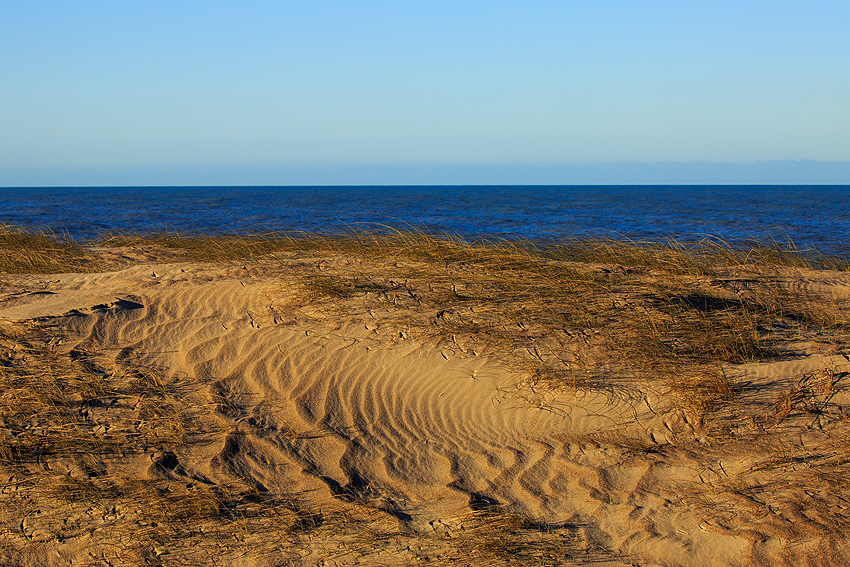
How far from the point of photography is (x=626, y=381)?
13.4ft

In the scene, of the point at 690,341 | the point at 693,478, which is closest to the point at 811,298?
the point at 690,341

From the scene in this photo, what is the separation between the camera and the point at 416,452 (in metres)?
3.63

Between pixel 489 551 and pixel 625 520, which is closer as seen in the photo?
pixel 489 551

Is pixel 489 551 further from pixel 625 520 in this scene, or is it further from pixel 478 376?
pixel 478 376

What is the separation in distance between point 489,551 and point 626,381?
1953mm

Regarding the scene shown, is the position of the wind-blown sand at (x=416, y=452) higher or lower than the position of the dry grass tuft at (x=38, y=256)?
lower

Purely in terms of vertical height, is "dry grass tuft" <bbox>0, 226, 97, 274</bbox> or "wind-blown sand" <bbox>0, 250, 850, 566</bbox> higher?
"dry grass tuft" <bbox>0, 226, 97, 274</bbox>

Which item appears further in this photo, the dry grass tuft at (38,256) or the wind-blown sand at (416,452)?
the dry grass tuft at (38,256)

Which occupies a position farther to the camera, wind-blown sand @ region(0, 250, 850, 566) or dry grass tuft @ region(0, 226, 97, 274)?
dry grass tuft @ region(0, 226, 97, 274)

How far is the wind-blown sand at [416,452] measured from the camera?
270 cm

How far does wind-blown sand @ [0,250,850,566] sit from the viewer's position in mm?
2695

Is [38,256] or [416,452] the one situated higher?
[38,256]

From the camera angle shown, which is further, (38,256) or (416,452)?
(38,256)

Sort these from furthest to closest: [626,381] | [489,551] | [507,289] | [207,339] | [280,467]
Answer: [507,289], [207,339], [626,381], [280,467], [489,551]
